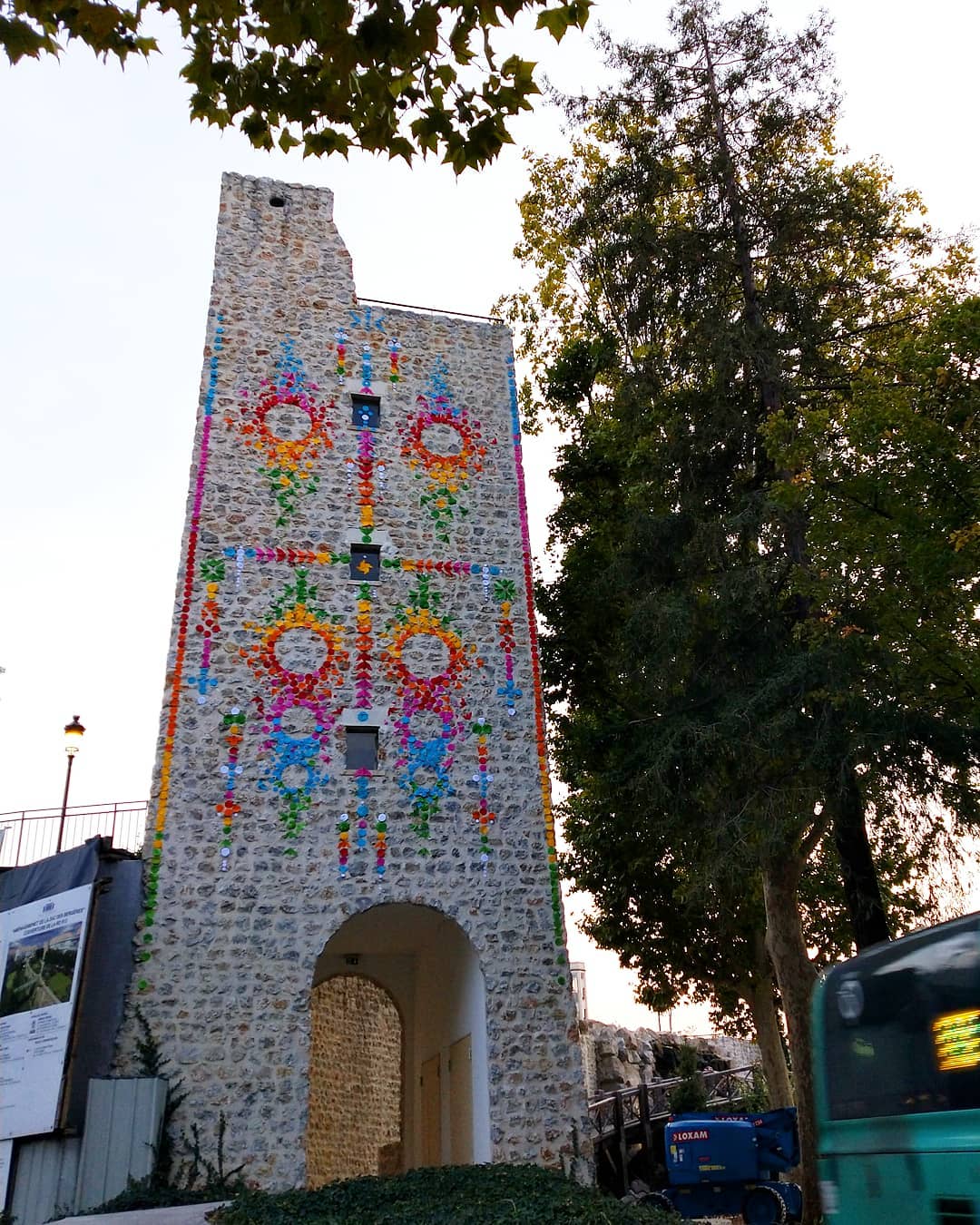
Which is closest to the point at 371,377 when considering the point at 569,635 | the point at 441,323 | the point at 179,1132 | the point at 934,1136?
the point at 441,323

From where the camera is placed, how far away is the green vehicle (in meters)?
5.77

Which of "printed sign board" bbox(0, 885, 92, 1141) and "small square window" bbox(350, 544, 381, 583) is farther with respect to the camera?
"small square window" bbox(350, 544, 381, 583)

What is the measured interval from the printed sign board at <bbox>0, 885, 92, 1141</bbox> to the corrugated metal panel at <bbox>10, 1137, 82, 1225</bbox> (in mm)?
228

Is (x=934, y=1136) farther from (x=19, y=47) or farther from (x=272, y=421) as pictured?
(x=272, y=421)

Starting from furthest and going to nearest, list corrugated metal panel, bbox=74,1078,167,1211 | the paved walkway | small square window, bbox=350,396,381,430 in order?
small square window, bbox=350,396,381,430, corrugated metal panel, bbox=74,1078,167,1211, the paved walkway

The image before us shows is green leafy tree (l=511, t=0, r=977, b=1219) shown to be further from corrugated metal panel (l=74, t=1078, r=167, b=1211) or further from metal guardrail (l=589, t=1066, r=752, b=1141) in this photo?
corrugated metal panel (l=74, t=1078, r=167, b=1211)

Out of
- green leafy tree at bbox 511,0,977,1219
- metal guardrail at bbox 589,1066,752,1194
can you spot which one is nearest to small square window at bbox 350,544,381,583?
green leafy tree at bbox 511,0,977,1219

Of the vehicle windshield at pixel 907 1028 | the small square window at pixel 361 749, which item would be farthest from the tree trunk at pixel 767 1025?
the vehicle windshield at pixel 907 1028

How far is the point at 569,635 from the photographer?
18.2 m

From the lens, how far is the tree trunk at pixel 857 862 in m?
12.0

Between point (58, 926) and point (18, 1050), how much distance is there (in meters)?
1.33

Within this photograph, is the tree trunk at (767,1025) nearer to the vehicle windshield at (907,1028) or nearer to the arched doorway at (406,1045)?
the arched doorway at (406,1045)

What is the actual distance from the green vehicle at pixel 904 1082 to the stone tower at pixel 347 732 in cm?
584

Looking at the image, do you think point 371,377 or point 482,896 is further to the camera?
point 371,377
